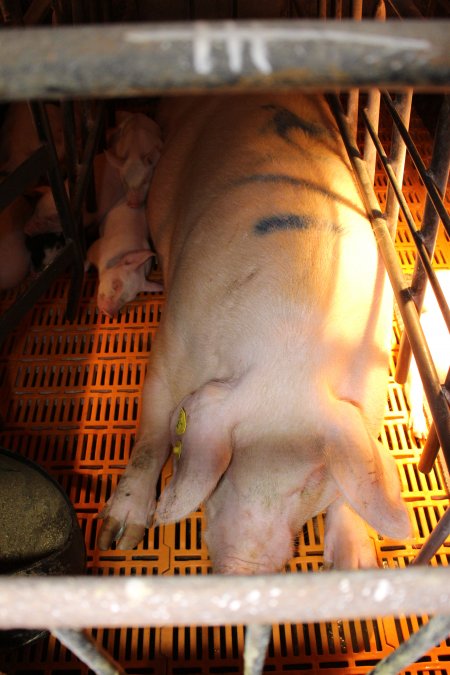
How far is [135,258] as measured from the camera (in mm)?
2600

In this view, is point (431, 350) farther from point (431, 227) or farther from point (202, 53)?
point (202, 53)

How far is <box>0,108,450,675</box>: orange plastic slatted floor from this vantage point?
179cm

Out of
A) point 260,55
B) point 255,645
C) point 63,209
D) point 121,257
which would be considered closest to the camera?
point 260,55

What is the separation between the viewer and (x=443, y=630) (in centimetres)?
67

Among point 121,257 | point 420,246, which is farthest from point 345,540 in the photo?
point 121,257

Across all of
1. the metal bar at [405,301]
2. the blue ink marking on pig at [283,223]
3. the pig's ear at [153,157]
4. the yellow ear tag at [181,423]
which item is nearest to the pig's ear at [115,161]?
the pig's ear at [153,157]

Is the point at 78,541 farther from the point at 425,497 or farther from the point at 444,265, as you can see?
the point at 444,265

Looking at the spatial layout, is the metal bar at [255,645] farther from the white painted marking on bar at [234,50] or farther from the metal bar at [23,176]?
the metal bar at [23,176]

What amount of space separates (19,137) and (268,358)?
1.79 meters

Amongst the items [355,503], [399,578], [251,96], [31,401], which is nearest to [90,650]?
[399,578]

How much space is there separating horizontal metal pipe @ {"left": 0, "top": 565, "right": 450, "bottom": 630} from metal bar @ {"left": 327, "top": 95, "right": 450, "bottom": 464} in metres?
0.86

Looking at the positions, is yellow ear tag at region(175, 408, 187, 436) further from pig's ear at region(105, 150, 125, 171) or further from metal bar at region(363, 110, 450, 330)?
pig's ear at region(105, 150, 125, 171)

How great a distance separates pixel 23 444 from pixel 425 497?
1295mm

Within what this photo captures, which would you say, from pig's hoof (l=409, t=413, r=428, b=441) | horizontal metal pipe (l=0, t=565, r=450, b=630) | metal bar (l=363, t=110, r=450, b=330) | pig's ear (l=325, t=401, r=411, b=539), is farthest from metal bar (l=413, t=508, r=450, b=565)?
horizontal metal pipe (l=0, t=565, r=450, b=630)
